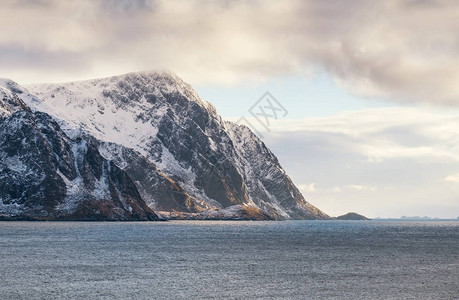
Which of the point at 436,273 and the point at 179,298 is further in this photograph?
the point at 436,273

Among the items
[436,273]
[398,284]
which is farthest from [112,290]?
[436,273]

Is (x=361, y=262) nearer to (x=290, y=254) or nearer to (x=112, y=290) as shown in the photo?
(x=290, y=254)

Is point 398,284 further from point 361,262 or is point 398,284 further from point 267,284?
point 361,262

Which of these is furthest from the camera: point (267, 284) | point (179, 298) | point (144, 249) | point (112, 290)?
point (144, 249)

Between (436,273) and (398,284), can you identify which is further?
(436,273)

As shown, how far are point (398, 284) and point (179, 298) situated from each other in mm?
42621

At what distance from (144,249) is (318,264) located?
5814cm

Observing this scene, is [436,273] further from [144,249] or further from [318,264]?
[144,249]

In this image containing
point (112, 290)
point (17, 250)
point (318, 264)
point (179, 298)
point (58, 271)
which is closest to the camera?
point (179, 298)

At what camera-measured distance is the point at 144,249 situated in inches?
7101

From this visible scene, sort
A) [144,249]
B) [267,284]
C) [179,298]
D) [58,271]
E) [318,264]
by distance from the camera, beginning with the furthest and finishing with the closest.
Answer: [144,249], [318,264], [58,271], [267,284], [179,298]

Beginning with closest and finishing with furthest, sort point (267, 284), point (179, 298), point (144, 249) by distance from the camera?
point (179, 298), point (267, 284), point (144, 249)

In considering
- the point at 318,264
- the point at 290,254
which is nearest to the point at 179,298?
the point at 318,264

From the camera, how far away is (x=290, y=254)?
171 meters
